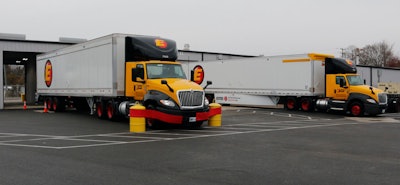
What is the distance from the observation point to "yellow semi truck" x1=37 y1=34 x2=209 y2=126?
47.2 ft

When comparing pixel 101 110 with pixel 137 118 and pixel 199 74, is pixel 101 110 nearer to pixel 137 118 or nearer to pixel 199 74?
pixel 137 118

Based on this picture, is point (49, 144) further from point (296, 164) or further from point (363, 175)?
point (363, 175)

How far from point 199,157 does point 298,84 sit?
17.3 m

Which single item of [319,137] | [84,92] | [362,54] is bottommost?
[319,137]

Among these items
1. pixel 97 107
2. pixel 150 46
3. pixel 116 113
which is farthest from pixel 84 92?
pixel 150 46

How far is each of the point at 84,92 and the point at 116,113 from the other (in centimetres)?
337

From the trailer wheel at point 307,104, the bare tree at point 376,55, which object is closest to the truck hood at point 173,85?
Result: the trailer wheel at point 307,104

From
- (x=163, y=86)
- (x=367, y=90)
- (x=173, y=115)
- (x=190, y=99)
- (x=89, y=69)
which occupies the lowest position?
(x=173, y=115)

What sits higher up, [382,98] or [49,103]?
[382,98]

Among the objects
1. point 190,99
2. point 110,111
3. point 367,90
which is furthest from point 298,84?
point 190,99

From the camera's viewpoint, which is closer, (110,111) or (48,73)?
(110,111)

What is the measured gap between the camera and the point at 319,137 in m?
12.8

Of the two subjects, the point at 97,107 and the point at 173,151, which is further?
the point at 97,107

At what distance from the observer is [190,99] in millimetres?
14477
